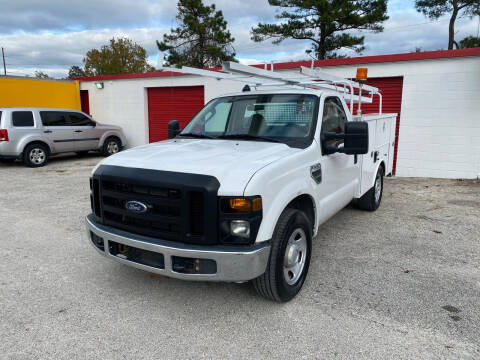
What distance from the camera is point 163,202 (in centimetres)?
289

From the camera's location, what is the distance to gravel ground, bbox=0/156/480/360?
2.76 m

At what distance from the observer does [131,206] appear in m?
3.04

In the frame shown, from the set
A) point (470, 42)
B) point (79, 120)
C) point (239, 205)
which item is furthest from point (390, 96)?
point (470, 42)

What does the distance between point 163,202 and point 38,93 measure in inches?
617

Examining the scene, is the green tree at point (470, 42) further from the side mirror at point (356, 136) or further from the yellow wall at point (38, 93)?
the side mirror at point (356, 136)

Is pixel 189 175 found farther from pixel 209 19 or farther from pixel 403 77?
pixel 209 19

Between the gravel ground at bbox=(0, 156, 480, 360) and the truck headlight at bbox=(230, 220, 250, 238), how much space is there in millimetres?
808

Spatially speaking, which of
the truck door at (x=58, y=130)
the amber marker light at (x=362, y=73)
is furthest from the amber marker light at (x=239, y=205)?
the truck door at (x=58, y=130)

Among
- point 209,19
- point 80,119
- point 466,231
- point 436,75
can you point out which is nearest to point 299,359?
point 466,231

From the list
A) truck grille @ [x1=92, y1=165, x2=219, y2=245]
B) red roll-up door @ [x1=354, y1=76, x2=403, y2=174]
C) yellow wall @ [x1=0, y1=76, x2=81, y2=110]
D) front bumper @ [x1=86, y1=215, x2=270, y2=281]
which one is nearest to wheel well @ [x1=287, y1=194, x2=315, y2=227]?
front bumper @ [x1=86, y1=215, x2=270, y2=281]

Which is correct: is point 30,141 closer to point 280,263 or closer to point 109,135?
point 109,135

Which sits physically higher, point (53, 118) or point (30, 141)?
point (53, 118)

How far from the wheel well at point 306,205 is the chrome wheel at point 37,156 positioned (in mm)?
10343

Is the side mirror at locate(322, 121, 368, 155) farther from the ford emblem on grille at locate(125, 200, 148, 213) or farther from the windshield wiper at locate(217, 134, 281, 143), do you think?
the ford emblem on grille at locate(125, 200, 148, 213)
